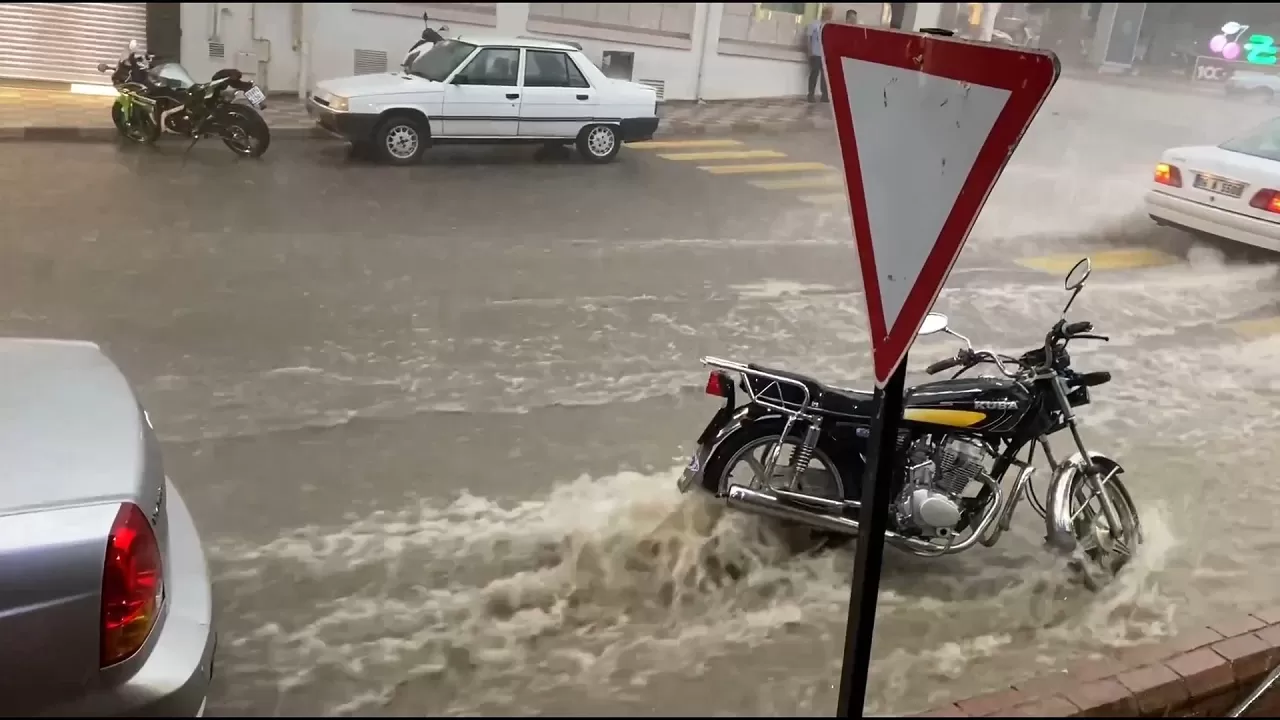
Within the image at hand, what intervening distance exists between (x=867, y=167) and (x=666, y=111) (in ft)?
6.18

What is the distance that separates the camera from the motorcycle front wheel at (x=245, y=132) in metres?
2.99

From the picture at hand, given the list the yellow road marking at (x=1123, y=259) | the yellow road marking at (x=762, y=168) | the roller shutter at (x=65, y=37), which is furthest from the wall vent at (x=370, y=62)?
the yellow road marking at (x=1123, y=259)

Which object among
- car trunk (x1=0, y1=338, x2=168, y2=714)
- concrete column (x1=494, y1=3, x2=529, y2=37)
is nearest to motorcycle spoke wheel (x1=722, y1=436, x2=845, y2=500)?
concrete column (x1=494, y1=3, x2=529, y2=37)

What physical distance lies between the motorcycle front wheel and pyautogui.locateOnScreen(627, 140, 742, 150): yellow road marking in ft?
4.25

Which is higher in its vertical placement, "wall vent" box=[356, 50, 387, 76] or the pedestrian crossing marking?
"wall vent" box=[356, 50, 387, 76]

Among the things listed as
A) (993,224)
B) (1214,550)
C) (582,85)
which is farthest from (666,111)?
(1214,550)

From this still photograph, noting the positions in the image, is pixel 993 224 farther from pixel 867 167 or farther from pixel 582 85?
pixel 867 167

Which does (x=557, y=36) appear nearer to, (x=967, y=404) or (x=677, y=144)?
(x=677, y=144)

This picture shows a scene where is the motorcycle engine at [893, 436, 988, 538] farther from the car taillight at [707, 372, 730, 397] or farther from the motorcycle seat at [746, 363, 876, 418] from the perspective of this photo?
the car taillight at [707, 372, 730, 397]

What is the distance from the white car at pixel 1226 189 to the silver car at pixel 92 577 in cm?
396

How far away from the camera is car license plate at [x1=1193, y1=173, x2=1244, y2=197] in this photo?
3.95 m

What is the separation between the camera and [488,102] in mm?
3430

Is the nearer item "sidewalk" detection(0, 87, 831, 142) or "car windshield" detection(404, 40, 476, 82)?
"sidewalk" detection(0, 87, 831, 142)

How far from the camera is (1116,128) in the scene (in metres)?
4.18
